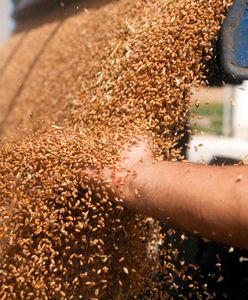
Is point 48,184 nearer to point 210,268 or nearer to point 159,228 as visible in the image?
point 159,228

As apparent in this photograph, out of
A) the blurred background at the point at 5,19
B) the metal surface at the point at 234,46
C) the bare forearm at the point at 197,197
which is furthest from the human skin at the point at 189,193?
the blurred background at the point at 5,19

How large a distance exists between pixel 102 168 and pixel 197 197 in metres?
0.41

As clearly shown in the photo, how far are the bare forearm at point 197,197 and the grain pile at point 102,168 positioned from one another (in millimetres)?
154

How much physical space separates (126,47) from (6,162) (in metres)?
0.87

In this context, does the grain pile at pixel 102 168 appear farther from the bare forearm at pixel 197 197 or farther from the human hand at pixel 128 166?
the bare forearm at pixel 197 197

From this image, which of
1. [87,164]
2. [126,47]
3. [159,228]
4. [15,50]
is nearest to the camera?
[87,164]

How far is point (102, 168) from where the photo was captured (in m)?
1.96

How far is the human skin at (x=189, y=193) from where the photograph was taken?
162cm

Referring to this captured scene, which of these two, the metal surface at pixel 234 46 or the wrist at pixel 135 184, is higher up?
the metal surface at pixel 234 46

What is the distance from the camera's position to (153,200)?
6.06 feet

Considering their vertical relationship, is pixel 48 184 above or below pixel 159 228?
above

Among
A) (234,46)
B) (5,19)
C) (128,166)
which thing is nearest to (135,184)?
(128,166)

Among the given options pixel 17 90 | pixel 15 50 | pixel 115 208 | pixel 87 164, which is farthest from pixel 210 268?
pixel 15 50

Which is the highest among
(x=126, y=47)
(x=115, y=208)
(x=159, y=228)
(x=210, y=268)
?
(x=126, y=47)
